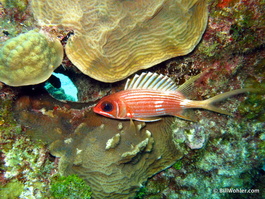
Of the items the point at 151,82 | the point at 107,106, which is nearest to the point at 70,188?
the point at 107,106

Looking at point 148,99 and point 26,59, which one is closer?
point 26,59

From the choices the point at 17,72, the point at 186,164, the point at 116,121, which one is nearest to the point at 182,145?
the point at 186,164

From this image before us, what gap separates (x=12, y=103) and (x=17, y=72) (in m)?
0.77

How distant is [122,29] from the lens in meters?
2.89

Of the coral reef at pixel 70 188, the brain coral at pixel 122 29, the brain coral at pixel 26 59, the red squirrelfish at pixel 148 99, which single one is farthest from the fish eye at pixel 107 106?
the coral reef at pixel 70 188

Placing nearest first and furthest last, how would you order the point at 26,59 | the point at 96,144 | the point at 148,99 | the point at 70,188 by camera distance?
1. the point at 26,59
2. the point at 70,188
3. the point at 148,99
4. the point at 96,144

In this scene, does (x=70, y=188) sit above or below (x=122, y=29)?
below

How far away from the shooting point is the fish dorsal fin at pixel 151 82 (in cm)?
303

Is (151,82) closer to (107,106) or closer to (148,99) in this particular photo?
(148,99)

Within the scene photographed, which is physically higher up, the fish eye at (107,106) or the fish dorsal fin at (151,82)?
the fish dorsal fin at (151,82)

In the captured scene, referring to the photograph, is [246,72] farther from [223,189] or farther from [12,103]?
[12,103]

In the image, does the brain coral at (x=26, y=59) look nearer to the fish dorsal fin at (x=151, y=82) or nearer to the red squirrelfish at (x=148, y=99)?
the red squirrelfish at (x=148, y=99)

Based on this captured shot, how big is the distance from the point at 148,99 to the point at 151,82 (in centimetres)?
34

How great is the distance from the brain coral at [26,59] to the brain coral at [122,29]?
382 millimetres
